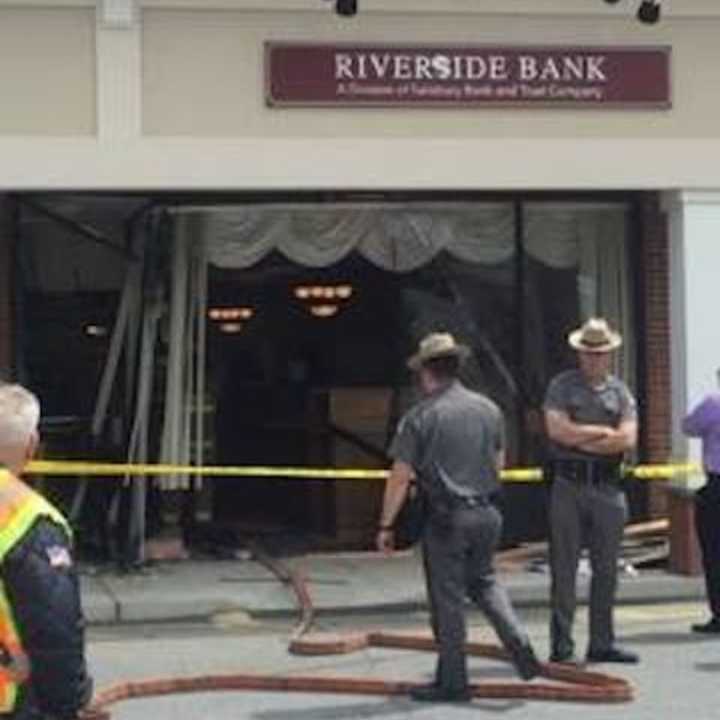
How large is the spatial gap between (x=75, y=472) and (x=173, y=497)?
42.1 inches

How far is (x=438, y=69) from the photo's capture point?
1450 cm

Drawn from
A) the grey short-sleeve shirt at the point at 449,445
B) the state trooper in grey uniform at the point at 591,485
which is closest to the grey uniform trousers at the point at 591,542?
the state trooper in grey uniform at the point at 591,485

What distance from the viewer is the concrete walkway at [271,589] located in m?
13.0

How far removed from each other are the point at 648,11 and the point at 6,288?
17.8ft

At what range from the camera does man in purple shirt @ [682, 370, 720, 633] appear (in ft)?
38.7

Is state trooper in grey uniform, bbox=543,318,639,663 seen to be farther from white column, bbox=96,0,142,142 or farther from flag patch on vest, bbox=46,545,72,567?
flag patch on vest, bbox=46,545,72,567

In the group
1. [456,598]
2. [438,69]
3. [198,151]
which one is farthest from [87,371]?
[456,598]

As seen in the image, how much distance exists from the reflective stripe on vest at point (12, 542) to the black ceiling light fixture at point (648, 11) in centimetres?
1091

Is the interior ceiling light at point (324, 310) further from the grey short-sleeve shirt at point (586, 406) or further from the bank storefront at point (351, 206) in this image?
the grey short-sleeve shirt at point (586, 406)

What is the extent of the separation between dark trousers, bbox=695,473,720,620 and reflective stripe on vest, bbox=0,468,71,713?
781cm

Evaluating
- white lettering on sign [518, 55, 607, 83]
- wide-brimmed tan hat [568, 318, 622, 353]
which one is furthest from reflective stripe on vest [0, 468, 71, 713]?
white lettering on sign [518, 55, 607, 83]

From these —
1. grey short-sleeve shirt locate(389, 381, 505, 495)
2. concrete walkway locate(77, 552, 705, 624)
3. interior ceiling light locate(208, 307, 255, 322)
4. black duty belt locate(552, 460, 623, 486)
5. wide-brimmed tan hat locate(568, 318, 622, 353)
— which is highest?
interior ceiling light locate(208, 307, 255, 322)

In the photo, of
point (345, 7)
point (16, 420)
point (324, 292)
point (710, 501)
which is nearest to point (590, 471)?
point (710, 501)

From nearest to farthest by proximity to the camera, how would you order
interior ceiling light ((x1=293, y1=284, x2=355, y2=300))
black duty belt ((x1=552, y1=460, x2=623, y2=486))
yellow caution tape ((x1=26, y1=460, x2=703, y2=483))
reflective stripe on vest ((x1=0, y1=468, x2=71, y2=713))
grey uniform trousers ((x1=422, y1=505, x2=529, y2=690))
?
reflective stripe on vest ((x1=0, y1=468, x2=71, y2=713)) < grey uniform trousers ((x1=422, y1=505, x2=529, y2=690)) < black duty belt ((x1=552, y1=460, x2=623, y2=486)) < yellow caution tape ((x1=26, y1=460, x2=703, y2=483)) < interior ceiling light ((x1=293, y1=284, x2=355, y2=300))
